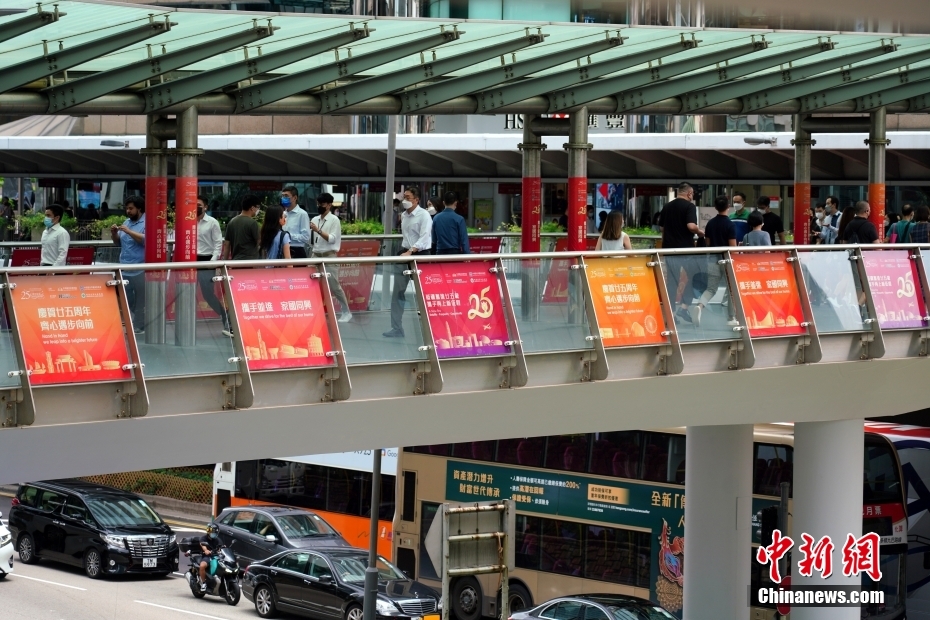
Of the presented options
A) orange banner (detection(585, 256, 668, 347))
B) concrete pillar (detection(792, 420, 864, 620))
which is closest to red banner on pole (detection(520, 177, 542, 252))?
concrete pillar (detection(792, 420, 864, 620))

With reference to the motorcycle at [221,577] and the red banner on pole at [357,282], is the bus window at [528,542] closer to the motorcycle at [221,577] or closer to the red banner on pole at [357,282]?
the motorcycle at [221,577]

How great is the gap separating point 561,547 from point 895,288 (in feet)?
25.5

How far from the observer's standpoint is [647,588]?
19969 millimetres

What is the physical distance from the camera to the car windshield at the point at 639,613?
56.9 feet

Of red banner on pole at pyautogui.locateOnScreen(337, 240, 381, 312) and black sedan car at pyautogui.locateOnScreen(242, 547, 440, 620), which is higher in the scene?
red banner on pole at pyautogui.locateOnScreen(337, 240, 381, 312)

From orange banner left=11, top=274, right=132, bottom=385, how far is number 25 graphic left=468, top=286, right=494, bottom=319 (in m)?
3.26

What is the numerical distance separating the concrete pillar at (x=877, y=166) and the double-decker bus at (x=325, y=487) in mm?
8856

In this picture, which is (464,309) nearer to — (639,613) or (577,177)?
(577,177)

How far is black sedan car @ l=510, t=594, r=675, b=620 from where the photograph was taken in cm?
1738

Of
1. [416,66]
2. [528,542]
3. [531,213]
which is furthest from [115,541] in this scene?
[416,66]

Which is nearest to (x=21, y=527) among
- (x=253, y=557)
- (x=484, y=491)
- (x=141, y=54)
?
(x=253, y=557)

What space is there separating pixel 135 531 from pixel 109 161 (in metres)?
19.1

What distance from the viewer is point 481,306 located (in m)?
12.0

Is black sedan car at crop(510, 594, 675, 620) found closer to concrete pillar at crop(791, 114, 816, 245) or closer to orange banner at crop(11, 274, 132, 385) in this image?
concrete pillar at crop(791, 114, 816, 245)
